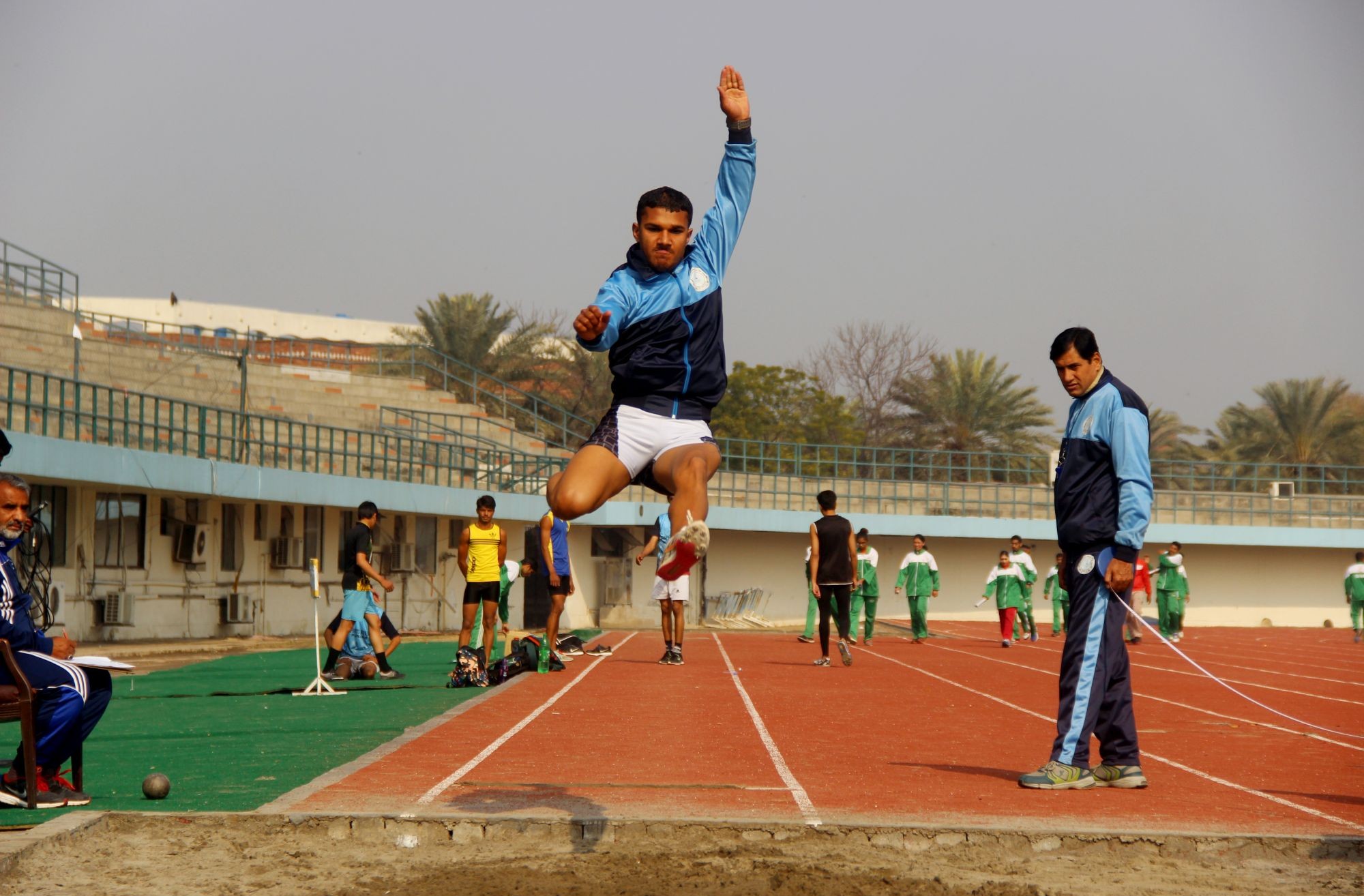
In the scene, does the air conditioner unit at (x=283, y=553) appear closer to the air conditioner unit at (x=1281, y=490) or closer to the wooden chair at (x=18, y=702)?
the wooden chair at (x=18, y=702)

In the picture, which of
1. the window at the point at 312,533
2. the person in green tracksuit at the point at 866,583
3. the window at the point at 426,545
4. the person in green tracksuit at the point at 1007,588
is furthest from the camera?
the window at the point at 426,545

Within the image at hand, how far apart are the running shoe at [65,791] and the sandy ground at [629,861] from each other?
0.57 m

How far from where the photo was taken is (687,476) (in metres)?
5.54

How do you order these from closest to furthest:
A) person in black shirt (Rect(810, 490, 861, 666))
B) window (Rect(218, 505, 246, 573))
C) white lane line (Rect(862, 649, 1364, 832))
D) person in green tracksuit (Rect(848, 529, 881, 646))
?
white lane line (Rect(862, 649, 1364, 832)), person in black shirt (Rect(810, 490, 861, 666)), person in green tracksuit (Rect(848, 529, 881, 646)), window (Rect(218, 505, 246, 573))

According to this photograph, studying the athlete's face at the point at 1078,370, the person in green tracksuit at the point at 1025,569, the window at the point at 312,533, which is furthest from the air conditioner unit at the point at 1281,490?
the athlete's face at the point at 1078,370

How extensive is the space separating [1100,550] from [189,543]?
2072cm

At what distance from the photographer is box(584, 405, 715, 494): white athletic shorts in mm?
5723

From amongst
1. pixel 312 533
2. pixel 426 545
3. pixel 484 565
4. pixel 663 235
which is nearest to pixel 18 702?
pixel 663 235

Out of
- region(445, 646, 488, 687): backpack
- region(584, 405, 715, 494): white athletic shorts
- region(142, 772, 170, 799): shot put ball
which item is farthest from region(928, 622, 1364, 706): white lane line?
region(142, 772, 170, 799): shot put ball

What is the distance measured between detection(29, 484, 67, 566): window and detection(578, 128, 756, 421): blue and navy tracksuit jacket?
58.7 ft

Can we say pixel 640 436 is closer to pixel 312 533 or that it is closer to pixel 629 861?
pixel 629 861

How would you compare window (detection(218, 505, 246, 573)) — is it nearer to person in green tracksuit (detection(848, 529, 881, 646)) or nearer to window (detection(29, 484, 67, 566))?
window (detection(29, 484, 67, 566))

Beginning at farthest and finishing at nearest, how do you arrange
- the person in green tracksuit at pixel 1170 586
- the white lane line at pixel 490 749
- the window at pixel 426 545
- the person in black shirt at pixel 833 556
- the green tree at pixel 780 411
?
the green tree at pixel 780 411
the window at pixel 426 545
the person in green tracksuit at pixel 1170 586
the person in black shirt at pixel 833 556
the white lane line at pixel 490 749

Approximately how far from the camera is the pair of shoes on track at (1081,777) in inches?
302
